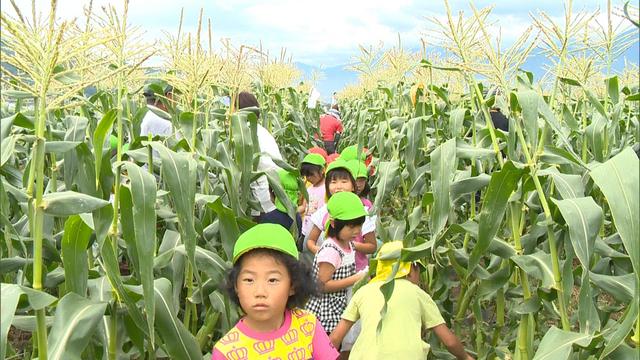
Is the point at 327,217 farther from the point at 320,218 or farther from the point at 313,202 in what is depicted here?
the point at 313,202

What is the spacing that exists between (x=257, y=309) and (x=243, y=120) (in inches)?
80.0

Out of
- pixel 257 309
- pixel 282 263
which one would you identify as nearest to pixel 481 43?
pixel 282 263

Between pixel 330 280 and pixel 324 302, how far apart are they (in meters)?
0.15

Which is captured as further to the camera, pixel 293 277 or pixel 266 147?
pixel 266 147

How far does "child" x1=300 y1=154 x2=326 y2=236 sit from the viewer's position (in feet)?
17.5

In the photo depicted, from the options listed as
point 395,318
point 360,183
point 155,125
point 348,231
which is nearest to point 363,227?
→ point 348,231

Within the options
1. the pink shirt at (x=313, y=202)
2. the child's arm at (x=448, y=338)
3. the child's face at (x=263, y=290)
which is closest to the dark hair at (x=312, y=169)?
the pink shirt at (x=313, y=202)

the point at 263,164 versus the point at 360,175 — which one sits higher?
the point at 263,164

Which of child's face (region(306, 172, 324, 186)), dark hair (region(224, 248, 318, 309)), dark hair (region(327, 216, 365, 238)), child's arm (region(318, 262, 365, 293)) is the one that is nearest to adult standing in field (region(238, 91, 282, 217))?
child's face (region(306, 172, 324, 186))

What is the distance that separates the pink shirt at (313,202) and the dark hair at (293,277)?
8.67 feet

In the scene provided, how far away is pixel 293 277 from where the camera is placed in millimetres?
2439

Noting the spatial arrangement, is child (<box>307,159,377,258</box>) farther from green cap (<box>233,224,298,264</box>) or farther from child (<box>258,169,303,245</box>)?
green cap (<box>233,224,298,264</box>)

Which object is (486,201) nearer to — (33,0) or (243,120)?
(33,0)

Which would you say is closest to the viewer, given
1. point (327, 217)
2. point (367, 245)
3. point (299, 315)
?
point (299, 315)
